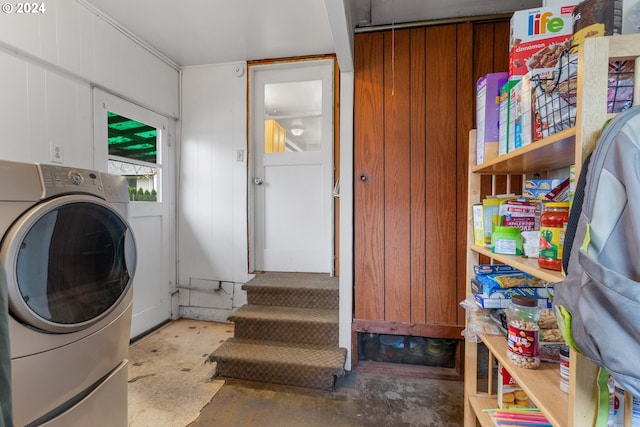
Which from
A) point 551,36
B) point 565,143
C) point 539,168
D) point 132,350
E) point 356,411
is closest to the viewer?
point 565,143

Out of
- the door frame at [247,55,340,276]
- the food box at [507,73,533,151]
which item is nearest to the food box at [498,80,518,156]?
the food box at [507,73,533,151]

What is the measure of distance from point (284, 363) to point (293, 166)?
1.66 metres

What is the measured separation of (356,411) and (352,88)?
206cm

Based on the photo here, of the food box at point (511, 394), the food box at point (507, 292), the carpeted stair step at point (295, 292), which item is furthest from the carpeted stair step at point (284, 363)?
the food box at point (507, 292)

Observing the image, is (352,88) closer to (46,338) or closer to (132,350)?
(46,338)

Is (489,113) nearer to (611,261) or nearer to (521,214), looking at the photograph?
(521,214)

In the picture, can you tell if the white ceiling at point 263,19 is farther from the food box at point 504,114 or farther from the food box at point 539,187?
the food box at point 539,187

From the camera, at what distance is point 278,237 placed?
109 inches

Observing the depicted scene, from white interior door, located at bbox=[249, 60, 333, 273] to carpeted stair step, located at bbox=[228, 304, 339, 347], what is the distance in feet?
1.95

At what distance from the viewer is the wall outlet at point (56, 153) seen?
179 cm

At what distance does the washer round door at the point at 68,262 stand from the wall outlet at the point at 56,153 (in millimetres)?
933

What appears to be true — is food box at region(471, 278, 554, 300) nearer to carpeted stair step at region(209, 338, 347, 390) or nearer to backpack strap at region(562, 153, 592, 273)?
backpack strap at region(562, 153, 592, 273)

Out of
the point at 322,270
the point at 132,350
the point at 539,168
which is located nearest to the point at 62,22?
the point at 132,350

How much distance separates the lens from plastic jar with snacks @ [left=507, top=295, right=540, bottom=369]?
0.89m
